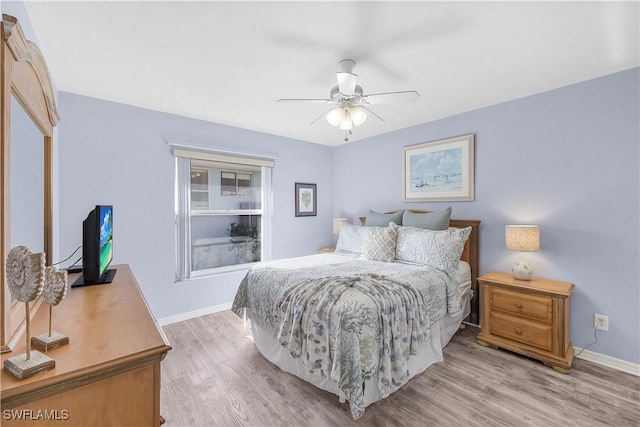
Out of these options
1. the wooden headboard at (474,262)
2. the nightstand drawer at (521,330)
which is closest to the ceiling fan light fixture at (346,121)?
the wooden headboard at (474,262)

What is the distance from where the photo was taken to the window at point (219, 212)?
347cm

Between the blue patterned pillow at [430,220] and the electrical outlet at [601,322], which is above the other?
the blue patterned pillow at [430,220]

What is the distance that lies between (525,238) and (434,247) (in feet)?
2.56

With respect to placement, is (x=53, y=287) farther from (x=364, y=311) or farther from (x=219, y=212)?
(x=219, y=212)

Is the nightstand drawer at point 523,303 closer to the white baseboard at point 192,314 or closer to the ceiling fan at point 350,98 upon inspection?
the ceiling fan at point 350,98

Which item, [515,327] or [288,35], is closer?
[288,35]

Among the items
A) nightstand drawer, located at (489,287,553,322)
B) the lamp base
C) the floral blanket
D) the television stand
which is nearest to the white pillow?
the floral blanket

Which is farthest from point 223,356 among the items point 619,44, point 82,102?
point 619,44

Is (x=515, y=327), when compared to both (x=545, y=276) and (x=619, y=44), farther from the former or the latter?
(x=619, y=44)

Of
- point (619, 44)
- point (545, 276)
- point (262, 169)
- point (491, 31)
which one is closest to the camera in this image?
point (491, 31)

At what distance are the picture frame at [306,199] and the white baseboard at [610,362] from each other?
3528 mm

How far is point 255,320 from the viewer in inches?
104

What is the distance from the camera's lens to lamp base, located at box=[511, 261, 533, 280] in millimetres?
2666

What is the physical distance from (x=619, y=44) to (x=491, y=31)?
0.99 meters
